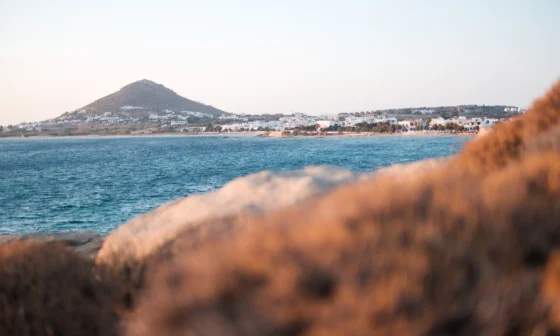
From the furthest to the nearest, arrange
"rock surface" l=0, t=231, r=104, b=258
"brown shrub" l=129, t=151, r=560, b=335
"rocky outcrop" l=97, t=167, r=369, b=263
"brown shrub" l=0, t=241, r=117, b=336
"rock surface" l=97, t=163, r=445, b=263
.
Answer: "rock surface" l=0, t=231, r=104, b=258, "rocky outcrop" l=97, t=167, r=369, b=263, "rock surface" l=97, t=163, r=445, b=263, "brown shrub" l=0, t=241, r=117, b=336, "brown shrub" l=129, t=151, r=560, b=335

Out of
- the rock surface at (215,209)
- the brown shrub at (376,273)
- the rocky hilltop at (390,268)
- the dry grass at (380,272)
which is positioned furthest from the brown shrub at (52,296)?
the brown shrub at (376,273)

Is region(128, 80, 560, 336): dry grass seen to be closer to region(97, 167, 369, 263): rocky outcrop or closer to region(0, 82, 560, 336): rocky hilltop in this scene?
region(0, 82, 560, 336): rocky hilltop

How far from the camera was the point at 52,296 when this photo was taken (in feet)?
18.7

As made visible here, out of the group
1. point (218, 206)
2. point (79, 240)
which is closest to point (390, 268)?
point (218, 206)

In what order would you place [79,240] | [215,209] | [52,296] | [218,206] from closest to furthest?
[52,296], [215,209], [218,206], [79,240]

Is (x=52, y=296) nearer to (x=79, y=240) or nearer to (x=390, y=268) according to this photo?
(x=390, y=268)

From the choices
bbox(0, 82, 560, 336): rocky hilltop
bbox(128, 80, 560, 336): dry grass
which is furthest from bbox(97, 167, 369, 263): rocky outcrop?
bbox(128, 80, 560, 336): dry grass

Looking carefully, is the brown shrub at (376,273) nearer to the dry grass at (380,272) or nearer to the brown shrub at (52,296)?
the dry grass at (380,272)

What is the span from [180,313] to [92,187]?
44.9 metres

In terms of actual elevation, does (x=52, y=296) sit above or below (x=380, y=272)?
below

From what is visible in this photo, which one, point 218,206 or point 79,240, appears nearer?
point 218,206

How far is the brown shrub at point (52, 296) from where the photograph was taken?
5.41 meters

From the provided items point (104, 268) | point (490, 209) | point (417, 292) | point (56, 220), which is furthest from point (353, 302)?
point (56, 220)

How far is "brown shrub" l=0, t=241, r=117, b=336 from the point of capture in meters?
5.41
